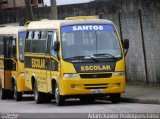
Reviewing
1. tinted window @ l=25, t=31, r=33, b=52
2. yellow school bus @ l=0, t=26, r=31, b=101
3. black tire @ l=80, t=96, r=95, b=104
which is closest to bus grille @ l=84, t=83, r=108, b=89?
black tire @ l=80, t=96, r=95, b=104

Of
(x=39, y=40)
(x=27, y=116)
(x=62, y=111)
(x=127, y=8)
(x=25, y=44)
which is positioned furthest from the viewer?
(x=127, y=8)

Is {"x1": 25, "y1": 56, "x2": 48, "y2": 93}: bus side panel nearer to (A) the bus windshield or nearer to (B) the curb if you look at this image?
(A) the bus windshield

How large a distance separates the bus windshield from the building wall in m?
4.45

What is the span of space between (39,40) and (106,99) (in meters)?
3.04

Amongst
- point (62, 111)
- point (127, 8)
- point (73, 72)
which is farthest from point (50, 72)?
point (127, 8)

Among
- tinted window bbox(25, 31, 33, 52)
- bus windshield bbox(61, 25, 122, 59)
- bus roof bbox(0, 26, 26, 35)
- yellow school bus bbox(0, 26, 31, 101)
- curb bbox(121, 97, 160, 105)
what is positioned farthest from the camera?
bus roof bbox(0, 26, 26, 35)

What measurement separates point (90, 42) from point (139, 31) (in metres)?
5.98

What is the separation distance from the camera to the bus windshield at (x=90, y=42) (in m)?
22.9

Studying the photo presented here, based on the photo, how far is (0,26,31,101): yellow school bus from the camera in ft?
92.7

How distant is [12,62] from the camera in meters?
29.0

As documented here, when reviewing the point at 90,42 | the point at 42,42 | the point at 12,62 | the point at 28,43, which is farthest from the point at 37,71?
the point at 12,62

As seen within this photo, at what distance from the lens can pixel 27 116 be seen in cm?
1867

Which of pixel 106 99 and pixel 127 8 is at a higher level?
pixel 127 8

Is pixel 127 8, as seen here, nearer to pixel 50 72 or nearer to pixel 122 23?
pixel 122 23
